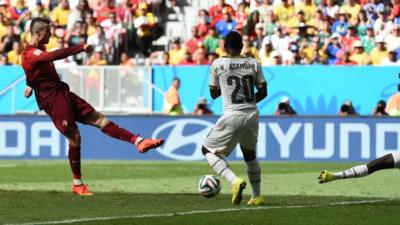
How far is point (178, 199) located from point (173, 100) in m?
12.4

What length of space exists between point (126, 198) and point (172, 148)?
10.1 meters

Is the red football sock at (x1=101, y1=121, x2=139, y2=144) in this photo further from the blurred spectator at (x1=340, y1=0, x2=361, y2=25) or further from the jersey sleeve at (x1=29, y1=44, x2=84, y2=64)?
the blurred spectator at (x1=340, y1=0, x2=361, y2=25)

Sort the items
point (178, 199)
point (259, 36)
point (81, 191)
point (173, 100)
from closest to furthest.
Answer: point (178, 199) < point (81, 191) < point (173, 100) < point (259, 36)

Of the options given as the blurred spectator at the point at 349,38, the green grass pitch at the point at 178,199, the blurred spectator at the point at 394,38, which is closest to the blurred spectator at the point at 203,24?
the blurred spectator at the point at 349,38

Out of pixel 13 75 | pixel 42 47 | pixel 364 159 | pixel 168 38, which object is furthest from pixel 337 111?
pixel 42 47

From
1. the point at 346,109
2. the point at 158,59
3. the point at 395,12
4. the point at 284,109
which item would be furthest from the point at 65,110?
the point at 395,12

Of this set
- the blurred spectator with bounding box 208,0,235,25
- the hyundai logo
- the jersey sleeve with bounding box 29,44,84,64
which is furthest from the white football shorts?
the blurred spectator with bounding box 208,0,235,25

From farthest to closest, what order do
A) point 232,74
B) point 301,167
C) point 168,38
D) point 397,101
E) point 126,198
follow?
point 168,38, point 397,101, point 301,167, point 126,198, point 232,74

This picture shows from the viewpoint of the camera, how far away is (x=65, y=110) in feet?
47.3

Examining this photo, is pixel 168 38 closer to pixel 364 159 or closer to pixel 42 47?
pixel 364 159

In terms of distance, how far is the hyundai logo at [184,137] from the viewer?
936 inches

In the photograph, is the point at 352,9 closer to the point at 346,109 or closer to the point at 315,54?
the point at 315,54

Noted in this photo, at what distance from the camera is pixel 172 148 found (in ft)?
78.4

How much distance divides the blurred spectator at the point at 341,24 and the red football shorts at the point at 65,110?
13573mm
